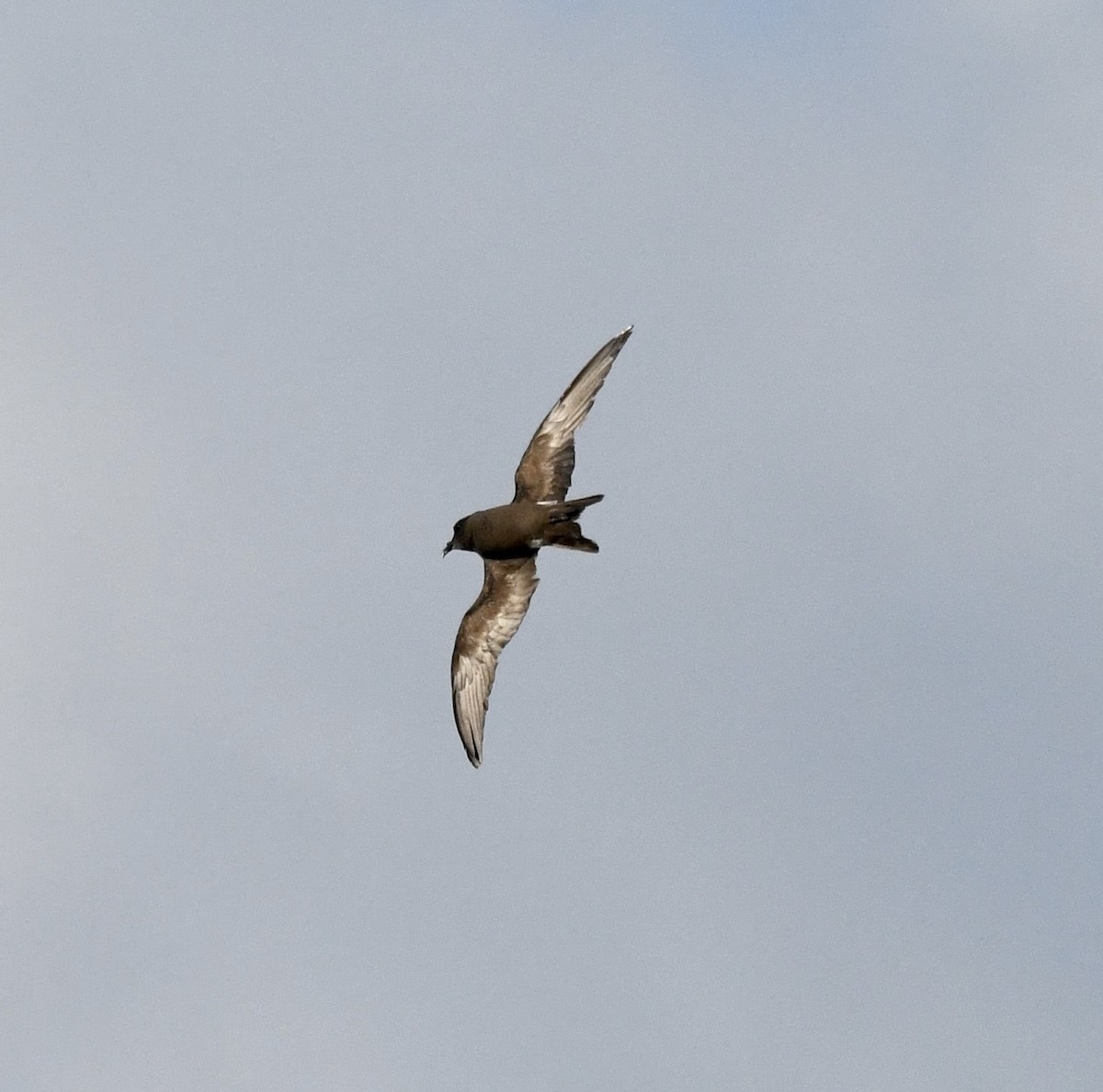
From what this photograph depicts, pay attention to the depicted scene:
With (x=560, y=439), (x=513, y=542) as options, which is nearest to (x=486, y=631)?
(x=513, y=542)

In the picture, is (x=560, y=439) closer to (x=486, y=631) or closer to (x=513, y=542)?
(x=513, y=542)

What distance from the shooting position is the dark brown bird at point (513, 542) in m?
44.3

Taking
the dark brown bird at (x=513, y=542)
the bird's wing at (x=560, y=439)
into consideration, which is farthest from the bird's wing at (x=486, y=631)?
the bird's wing at (x=560, y=439)

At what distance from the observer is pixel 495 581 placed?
45250 millimetres

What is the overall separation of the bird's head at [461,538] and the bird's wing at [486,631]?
57 centimetres

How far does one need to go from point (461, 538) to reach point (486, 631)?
6.27ft

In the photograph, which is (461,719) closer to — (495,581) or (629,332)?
(495,581)

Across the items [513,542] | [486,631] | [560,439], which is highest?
[560,439]

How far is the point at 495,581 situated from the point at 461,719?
2.65 metres

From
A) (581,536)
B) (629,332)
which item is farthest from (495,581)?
(629,332)

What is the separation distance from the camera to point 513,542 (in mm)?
44562

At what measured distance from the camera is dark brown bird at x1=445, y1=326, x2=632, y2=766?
44.3 meters

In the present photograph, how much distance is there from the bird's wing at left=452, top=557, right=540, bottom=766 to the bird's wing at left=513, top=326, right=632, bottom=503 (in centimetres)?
140

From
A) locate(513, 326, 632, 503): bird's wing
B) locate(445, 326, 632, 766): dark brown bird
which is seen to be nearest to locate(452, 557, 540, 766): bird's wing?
locate(445, 326, 632, 766): dark brown bird
